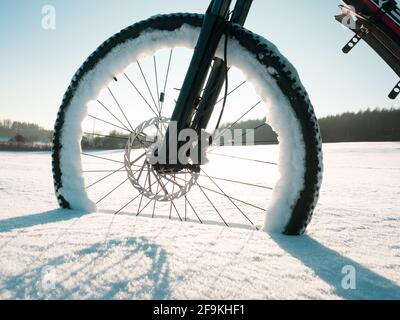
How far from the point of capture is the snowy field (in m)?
0.69

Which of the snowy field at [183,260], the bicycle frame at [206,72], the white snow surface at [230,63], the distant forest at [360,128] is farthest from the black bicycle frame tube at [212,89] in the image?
the distant forest at [360,128]

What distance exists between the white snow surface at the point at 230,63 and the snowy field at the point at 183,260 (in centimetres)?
20

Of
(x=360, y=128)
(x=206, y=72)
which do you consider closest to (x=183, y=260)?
(x=206, y=72)

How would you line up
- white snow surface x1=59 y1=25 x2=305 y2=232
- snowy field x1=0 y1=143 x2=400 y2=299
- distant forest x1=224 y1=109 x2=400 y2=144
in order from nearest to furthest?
snowy field x1=0 y1=143 x2=400 y2=299
white snow surface x1=59 y1=25 x2=305 y2=232
distant forest x1=224 y1=109 x2=400 y2=144

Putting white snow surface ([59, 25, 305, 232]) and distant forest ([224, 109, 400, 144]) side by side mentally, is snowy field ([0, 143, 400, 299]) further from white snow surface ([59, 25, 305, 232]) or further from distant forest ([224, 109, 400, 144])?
distant forest ([224, 109, 400, 144])

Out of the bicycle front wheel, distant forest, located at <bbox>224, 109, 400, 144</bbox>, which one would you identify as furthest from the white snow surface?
distant forest, located at <bbox>224, 109, 400, 144</bbox>

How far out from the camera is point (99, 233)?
43.8 inches

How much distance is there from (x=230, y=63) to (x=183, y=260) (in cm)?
102

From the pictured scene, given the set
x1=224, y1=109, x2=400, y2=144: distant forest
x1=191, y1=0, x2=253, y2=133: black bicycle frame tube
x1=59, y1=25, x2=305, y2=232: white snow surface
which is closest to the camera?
x1=59, y1=25, x2=305, y2=232: white snow surface

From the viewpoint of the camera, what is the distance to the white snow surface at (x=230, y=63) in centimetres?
121

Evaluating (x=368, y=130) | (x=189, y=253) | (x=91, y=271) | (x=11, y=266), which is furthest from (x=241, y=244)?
(x=368, y=130)

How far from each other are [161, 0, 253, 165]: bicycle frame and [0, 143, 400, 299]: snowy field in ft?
1.98

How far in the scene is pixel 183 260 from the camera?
87 centimetres

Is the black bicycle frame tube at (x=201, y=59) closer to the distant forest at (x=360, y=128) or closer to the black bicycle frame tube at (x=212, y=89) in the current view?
the black bicycle frame tube at (x=212, y=89)
